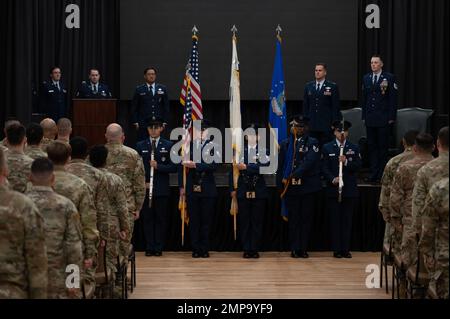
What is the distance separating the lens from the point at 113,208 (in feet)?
25.5

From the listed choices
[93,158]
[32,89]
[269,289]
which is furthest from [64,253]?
[32,89]

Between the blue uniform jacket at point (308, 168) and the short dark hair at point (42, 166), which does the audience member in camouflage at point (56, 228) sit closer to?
the short dark hair at point (42, 166)

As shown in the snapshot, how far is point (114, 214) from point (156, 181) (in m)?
4.00

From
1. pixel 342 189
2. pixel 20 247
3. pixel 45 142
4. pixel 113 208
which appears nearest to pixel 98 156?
pixel 113 208

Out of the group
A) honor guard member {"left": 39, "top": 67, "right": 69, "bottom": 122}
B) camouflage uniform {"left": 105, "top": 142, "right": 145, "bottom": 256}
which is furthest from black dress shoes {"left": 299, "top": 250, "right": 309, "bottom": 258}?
honor guard member {"left": 39, "top": 67, "right": 69, "bottom": 122}

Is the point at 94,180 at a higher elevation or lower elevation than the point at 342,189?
higher

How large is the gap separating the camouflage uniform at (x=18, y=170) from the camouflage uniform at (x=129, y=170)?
2.26 metres

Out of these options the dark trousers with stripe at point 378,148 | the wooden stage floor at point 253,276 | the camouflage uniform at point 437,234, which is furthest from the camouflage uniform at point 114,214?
the dark trousers with stripe at point 378,148

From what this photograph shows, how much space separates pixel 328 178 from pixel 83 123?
390 centimetres

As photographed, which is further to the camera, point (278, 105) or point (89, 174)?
point (278, 105)

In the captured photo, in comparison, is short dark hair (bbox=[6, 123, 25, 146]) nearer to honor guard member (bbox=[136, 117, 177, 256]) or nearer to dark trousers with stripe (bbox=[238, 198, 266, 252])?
honor guard member (bbox=[136, 117, 177, 256])

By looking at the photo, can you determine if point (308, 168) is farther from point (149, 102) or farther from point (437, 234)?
point (437, 234)

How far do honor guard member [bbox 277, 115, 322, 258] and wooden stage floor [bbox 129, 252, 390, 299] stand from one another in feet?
1.13

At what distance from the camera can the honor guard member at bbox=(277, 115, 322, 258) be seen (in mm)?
11750
